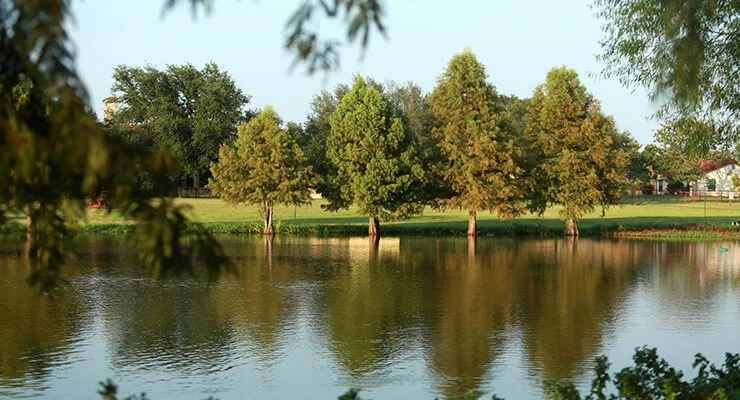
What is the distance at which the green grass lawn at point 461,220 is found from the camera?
4962cm

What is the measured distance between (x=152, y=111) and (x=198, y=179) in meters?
11.8

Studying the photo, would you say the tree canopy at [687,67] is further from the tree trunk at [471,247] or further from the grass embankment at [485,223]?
the grass embankment at [485,223]

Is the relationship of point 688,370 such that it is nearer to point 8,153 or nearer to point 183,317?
point 183,317

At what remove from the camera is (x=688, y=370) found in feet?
46.9

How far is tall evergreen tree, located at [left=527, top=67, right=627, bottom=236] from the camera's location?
148 feet

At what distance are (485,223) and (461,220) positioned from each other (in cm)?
387

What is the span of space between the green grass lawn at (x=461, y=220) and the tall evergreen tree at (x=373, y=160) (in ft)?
14.2

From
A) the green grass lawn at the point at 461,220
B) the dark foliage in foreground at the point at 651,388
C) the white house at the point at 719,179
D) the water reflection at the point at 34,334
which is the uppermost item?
the white house at the point at 719,179

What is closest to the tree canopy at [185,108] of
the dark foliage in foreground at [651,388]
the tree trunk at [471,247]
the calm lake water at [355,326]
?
the tree trunk at [471,247]

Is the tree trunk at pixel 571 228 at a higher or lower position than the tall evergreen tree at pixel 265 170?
lower

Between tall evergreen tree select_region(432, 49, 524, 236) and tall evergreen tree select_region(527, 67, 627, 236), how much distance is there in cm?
191

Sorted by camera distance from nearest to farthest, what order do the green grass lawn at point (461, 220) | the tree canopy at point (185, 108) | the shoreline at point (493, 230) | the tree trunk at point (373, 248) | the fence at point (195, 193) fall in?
the tree trunk at point (373, 248) < the shoreline at point (493, 230) < the green grass lawn at point (461, 220) < the tree canopy at point (185, 108) < the fence at point (195, 193)

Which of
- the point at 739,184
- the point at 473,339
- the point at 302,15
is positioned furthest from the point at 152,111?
the point at 302,15

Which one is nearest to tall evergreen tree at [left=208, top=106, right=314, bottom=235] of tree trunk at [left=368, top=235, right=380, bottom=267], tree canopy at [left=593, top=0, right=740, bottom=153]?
tree trunk at [left=368, top=235, right=380, bottom=267]
